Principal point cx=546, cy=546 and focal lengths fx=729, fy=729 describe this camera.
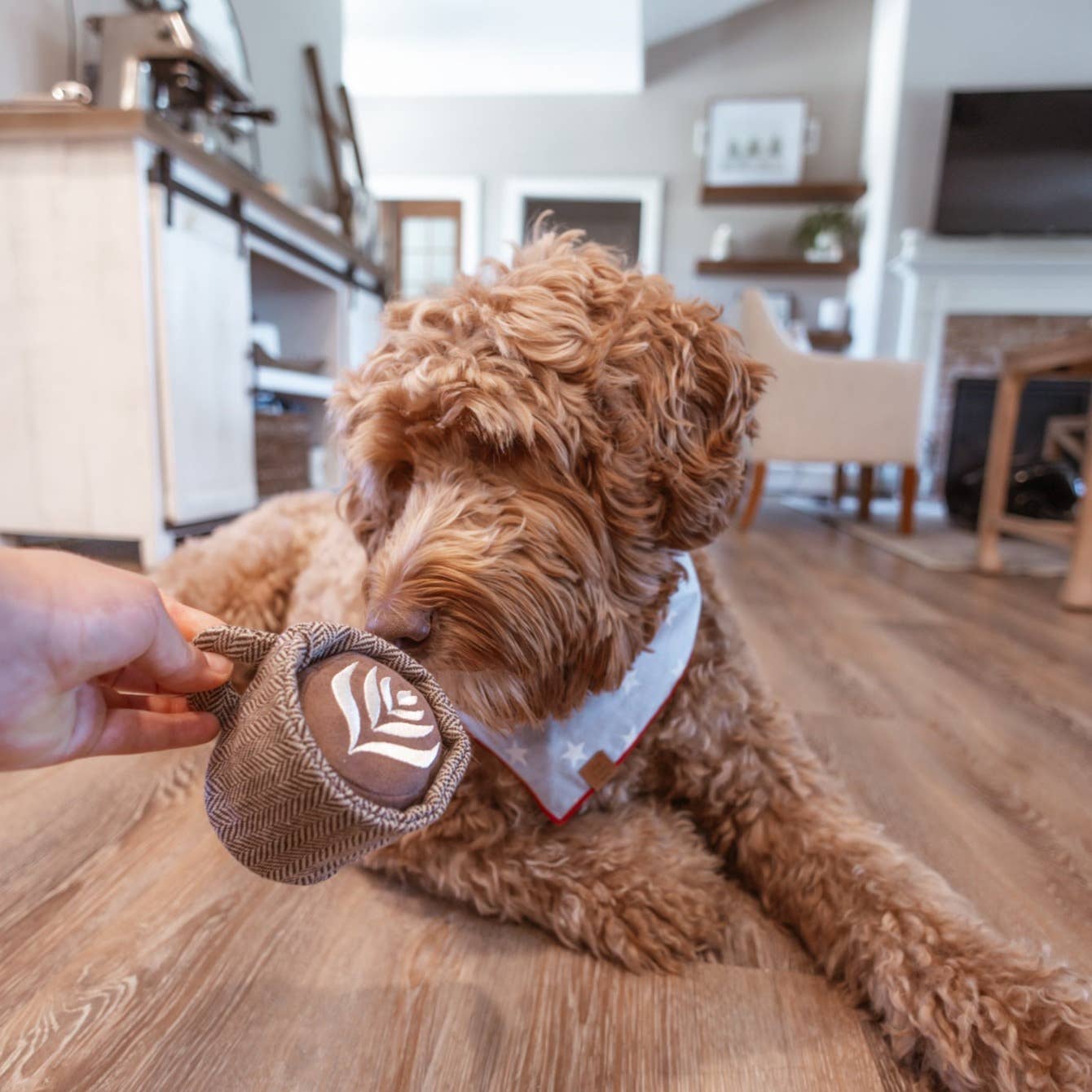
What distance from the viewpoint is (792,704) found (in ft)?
5.53

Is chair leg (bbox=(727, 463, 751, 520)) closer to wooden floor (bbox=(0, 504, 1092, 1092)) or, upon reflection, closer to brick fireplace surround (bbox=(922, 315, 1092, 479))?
wooden floor (bbox=(0, 504, 1092, 1092))

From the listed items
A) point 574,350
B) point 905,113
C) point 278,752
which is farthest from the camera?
point 905,113

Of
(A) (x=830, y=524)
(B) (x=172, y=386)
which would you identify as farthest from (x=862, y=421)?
(B) (x=172, y=386)

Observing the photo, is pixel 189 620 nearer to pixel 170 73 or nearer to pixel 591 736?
pixel 591 736

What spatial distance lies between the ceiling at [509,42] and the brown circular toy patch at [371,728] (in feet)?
24.7

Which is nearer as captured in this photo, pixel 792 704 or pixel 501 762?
pixel 501 762

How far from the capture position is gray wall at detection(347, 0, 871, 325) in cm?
722

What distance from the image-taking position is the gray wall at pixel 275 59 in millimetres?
2535

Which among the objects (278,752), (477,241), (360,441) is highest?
(477,241)

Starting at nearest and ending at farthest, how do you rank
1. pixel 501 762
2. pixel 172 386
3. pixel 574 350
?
pixel 574 350
pixel 501 762
pixel 172 386

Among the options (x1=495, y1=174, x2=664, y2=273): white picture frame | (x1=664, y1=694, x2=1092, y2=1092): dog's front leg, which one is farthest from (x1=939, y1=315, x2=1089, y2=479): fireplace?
(x1=664, y1=694, x2=1092, y2=1092): dog's front leg

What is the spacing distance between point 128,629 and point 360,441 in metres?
0.43

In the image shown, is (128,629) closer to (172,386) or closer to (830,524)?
(172,386)

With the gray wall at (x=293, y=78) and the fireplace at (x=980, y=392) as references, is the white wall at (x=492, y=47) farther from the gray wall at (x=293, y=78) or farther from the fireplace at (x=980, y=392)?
the fireplace at (x=980, y=392)
